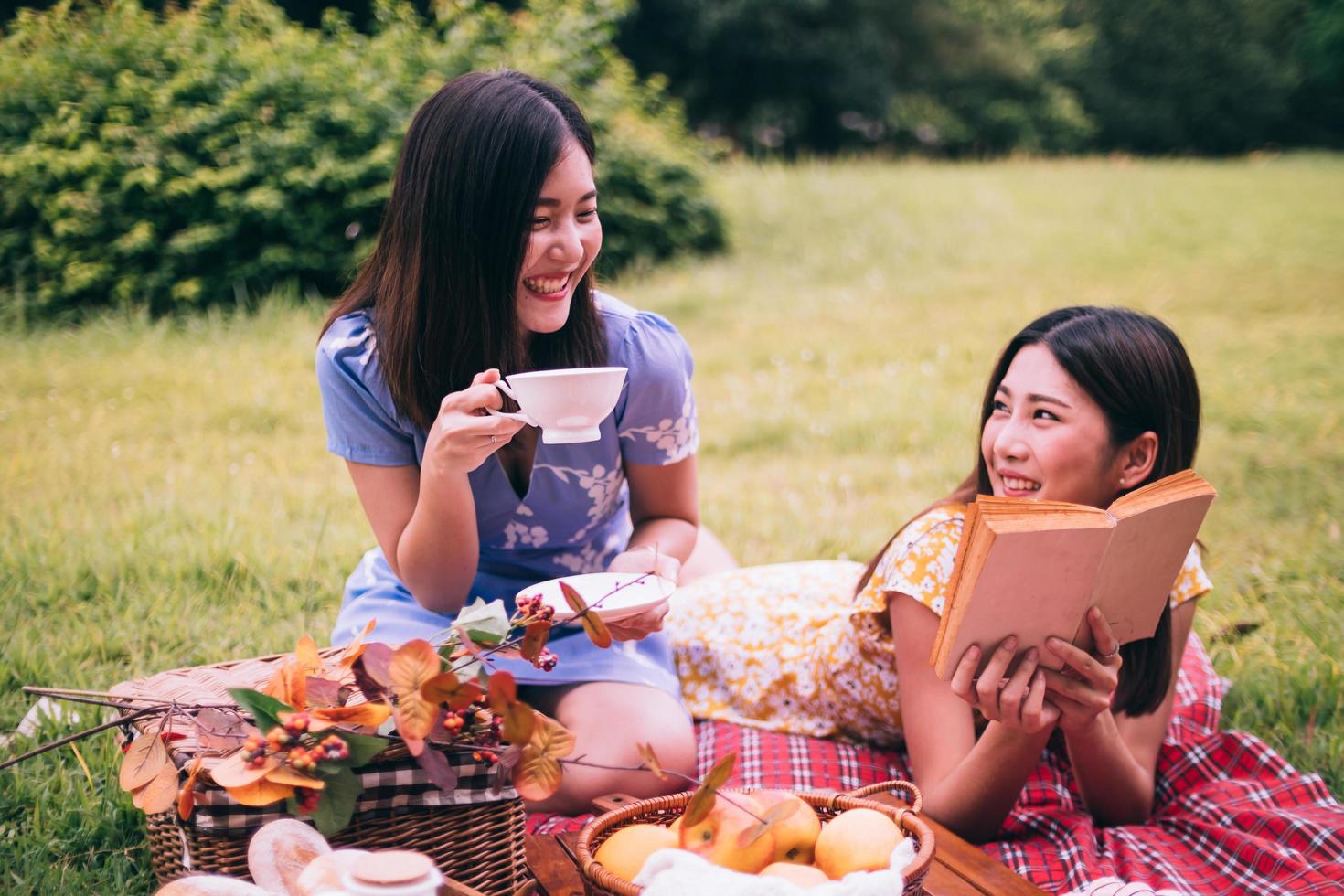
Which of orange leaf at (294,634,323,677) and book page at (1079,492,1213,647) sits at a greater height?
book page at (1079,492,1213,647)

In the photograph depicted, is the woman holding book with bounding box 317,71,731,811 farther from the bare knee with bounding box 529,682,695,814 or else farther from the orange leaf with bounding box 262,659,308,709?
the orange leaf with bounding box 262,659,308,709

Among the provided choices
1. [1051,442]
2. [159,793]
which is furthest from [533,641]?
[1051,442]

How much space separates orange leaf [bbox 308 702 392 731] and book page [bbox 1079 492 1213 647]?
1164mm

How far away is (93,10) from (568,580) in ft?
23.5

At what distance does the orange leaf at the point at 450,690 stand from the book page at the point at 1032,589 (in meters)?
0.80

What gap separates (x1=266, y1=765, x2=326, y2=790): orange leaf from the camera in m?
1.55

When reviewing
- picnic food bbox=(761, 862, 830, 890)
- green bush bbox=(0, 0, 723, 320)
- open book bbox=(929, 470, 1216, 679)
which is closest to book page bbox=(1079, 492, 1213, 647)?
open book bbox=(929, 470, 1216, 679)

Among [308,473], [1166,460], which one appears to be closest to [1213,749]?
[1166,460]

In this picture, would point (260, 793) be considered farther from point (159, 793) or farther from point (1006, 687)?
point (1006, 687)

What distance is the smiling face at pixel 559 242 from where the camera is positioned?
2311 mm

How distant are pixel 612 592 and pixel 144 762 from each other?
83cm

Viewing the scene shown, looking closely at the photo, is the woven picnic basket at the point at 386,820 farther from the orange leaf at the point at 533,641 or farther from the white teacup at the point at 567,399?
the white teacup at the point at 567,399

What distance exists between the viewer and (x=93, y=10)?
7.55 m

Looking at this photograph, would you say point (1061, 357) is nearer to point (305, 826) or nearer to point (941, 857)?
point (941, 857)
